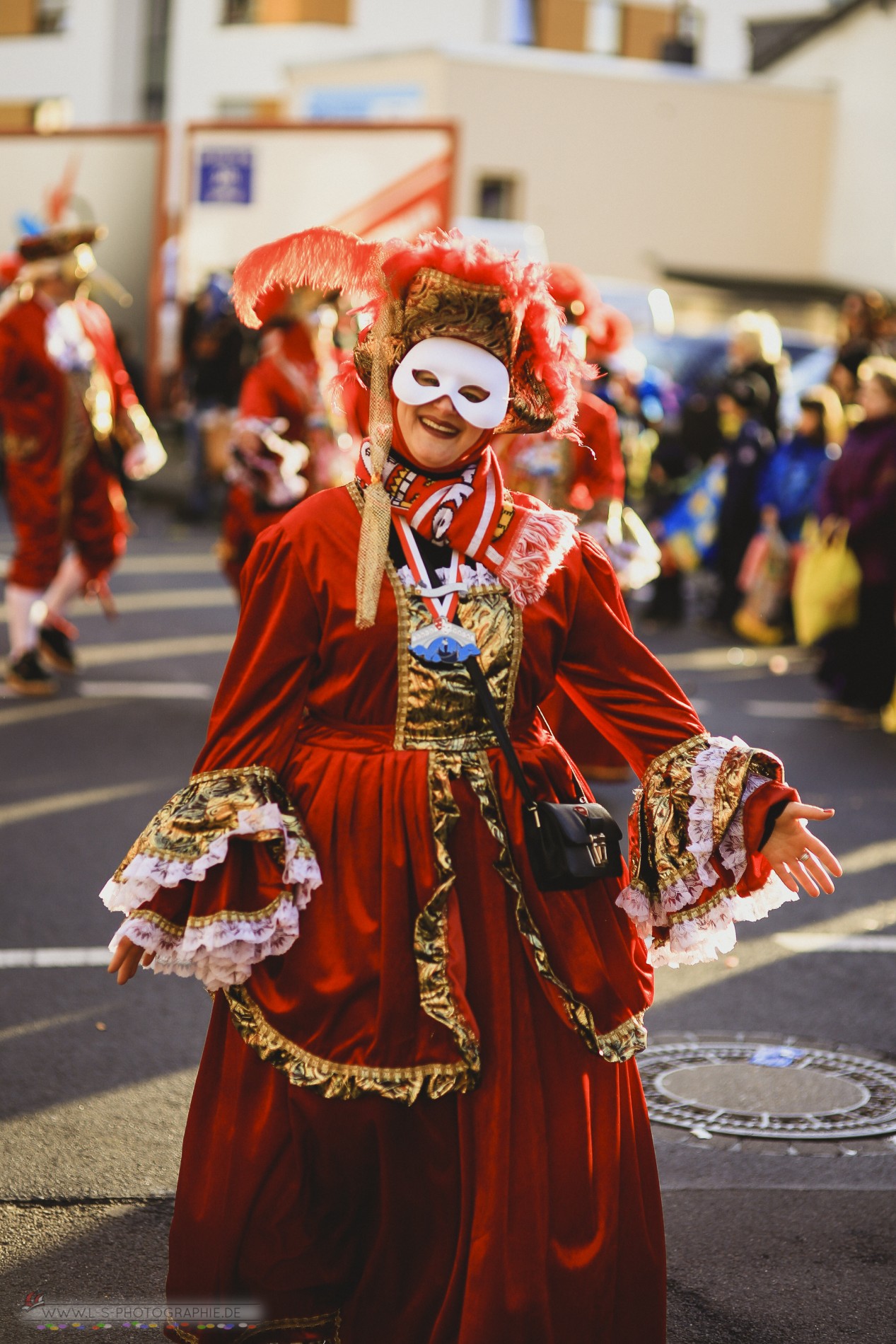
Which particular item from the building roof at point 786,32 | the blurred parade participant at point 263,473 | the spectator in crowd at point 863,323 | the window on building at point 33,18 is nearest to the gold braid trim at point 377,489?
the blurred parade participant at point 263,473

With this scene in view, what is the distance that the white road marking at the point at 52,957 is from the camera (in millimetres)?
5586

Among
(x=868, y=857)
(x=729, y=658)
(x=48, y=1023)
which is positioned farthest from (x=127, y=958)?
(x=729, y=658)

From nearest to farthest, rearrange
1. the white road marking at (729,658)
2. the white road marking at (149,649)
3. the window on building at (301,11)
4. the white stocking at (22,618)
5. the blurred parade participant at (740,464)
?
the white stocking at (22,618) < the white road marking at (149,649) < the white road marking at (729,658) < the blurred parade participant at (740,464) < the window on building at (301,11)

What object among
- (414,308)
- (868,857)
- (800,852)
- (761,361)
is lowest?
(868,857)

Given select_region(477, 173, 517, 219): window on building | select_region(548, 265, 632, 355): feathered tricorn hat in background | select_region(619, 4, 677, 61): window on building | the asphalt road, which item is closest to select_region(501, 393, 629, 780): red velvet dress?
select_region(548, 265, 632, 355): feathered tricorn hat in background

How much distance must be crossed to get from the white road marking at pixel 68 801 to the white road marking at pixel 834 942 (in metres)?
2.76

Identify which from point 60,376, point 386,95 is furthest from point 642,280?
point 60,376

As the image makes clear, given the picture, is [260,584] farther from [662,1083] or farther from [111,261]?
[111,261]

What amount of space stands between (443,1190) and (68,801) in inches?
185

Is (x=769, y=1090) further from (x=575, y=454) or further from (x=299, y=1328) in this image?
(x=575, y=454)

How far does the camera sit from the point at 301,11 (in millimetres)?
34375

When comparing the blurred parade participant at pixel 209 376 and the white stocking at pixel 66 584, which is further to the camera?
the blurred parade participant at pixel 209 376

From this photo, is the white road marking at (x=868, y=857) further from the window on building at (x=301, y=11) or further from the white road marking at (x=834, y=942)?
the window on building at (x=301, y=11)

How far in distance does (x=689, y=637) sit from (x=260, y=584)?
986 cm
